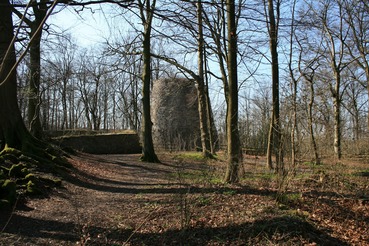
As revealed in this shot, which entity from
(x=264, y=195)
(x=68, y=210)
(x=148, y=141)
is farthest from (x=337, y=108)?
(x=68, y=210)

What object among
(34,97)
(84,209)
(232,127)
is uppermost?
(34,97)

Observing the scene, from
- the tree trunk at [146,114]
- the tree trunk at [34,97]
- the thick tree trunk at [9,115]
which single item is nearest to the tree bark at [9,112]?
the thick tree trunk at [9,115]

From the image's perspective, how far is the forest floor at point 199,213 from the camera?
5148 millimetres

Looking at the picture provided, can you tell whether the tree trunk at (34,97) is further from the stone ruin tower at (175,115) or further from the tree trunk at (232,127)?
the stone ruin tower at (175,115)

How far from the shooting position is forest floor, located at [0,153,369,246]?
5.15 meters

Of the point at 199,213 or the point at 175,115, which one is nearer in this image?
the point at 199,213

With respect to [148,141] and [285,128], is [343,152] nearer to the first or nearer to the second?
[148,141]

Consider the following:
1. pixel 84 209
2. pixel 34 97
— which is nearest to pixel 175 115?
pixel 34 97

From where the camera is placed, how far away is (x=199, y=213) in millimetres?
6281

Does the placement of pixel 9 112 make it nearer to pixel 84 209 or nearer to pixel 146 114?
pixel 84 209

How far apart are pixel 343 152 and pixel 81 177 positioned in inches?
479

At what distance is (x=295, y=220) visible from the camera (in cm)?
559

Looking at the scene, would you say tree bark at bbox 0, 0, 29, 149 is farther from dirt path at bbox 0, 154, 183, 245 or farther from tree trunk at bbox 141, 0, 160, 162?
tree trunk at bbox 141, 0, 160, 162

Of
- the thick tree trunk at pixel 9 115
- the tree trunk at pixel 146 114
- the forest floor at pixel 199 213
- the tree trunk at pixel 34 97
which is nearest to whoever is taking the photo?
the forest floor at pixel 199 213
